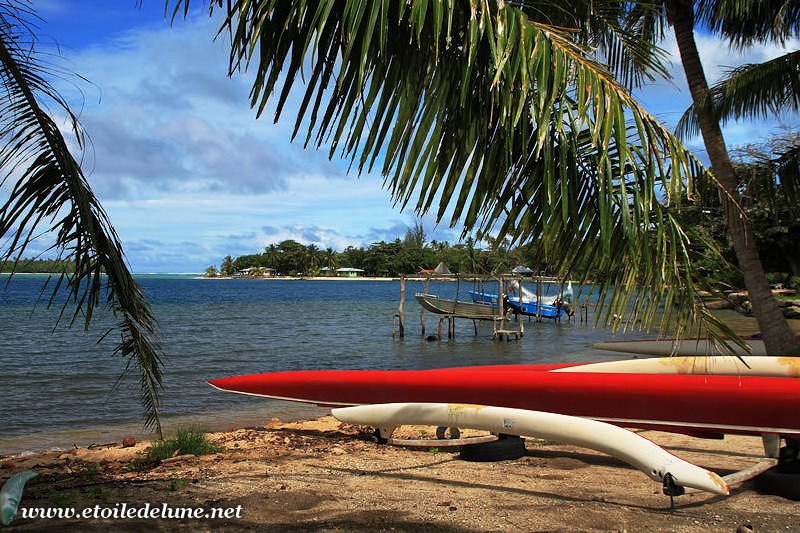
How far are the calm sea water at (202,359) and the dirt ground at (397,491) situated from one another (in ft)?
5.10

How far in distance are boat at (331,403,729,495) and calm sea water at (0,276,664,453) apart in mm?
2768

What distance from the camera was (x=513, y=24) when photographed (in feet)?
8.60

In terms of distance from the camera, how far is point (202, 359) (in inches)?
747

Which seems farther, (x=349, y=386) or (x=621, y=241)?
(x=349, y=386)

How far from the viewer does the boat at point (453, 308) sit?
27312mm

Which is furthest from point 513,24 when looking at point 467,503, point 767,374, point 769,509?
point 767,374

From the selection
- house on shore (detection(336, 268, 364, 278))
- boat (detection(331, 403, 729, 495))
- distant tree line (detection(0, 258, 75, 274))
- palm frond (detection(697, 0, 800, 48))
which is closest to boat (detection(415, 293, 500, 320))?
palm frond (detection(697, 0, 800, 48))

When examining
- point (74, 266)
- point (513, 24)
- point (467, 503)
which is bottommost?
point (467, 503)

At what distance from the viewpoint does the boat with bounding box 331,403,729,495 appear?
14.2 feet

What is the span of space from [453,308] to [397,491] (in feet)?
73.5

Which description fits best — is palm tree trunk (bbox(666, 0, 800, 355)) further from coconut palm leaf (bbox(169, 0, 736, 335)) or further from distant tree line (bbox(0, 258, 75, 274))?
distant tree line (bbox(0, 258, 75, 274))

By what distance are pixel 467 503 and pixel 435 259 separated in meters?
77.5

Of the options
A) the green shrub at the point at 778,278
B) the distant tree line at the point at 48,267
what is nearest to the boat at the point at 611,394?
the distant tree line at the point at 48,267

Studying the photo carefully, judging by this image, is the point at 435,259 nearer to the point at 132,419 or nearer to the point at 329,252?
the point at 132,419
